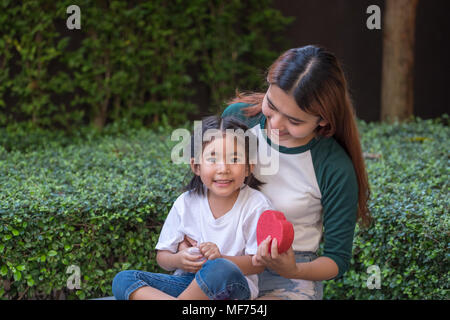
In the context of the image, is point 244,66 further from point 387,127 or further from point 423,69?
point 423,69

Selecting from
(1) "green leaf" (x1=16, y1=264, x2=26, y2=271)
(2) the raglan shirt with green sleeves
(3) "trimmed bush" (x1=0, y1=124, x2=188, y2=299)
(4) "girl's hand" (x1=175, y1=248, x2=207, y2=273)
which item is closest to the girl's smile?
(2) the raglan shirt with green sleeves

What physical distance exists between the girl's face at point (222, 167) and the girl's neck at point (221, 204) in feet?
0.23

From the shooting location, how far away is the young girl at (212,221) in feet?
6.99

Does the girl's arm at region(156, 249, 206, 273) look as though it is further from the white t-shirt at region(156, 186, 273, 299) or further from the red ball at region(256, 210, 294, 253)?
the red ball at region(256, 210, 294, 253)

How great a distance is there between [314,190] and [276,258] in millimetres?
425

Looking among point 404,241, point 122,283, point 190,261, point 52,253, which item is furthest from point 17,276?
point 404,241

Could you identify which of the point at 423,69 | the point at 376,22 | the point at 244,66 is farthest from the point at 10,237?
the point at 423,69

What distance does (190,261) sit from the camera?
2.12 meters

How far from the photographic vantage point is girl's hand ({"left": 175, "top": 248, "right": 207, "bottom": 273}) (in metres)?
2.11

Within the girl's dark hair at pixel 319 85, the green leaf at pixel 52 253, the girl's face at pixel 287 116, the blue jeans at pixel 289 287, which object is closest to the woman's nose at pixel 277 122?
the girl's face at pixel 287 116

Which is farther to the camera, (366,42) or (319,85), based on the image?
(366,42)

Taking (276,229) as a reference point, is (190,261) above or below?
below

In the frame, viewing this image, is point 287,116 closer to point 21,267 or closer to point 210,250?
point 210,250

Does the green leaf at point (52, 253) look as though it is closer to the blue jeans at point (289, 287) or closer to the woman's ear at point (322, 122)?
the blue jeans at point (289, 287)
